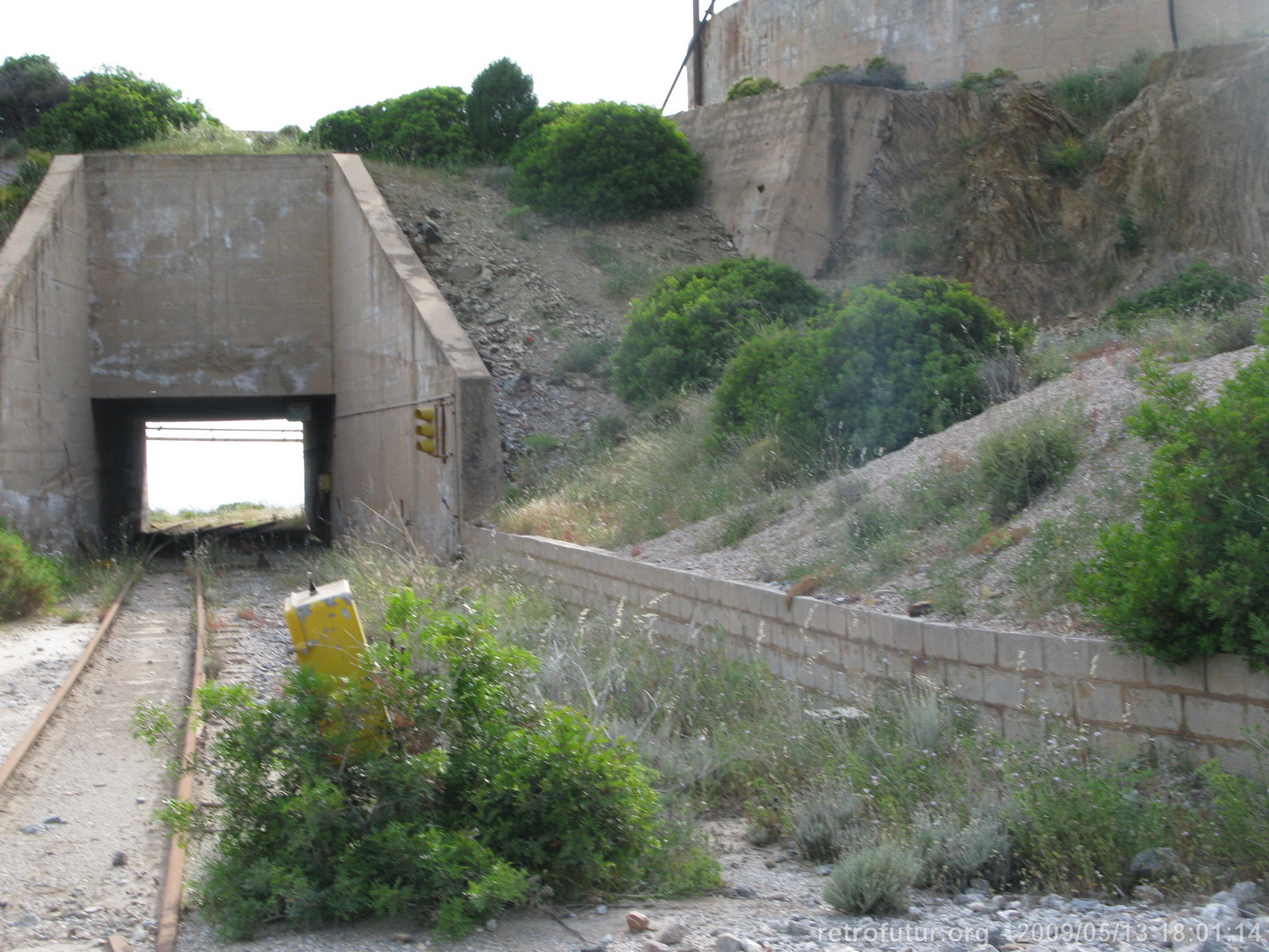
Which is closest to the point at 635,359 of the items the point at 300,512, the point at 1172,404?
the point at 1172,404

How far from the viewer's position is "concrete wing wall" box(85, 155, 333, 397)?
70.3 feet

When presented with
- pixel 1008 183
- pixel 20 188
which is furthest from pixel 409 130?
pixel 1008 183

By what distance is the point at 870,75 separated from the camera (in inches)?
1095

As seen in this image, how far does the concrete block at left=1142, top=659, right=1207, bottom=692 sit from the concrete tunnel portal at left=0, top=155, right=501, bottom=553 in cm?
1415

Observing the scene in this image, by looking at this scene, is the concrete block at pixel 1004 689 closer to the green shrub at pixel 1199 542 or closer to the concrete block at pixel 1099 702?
the concrete block at pixel 1099 702

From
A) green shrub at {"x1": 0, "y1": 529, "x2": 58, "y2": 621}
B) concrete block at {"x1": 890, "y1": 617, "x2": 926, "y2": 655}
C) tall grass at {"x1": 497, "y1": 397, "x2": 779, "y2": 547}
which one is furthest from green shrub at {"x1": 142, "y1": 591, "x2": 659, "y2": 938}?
green shrub at {"x1": 0, "y1": 529, "x2": 58, "y2": 621}

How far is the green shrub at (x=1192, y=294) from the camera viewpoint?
15.8 m

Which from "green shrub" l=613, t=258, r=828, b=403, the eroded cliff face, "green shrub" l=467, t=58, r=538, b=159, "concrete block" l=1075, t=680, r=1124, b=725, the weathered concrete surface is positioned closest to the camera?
"concrete block" l=1075, t=680, r=1124, b=725

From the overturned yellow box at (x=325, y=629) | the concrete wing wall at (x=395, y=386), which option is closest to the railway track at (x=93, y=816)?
the overturned yellow box at (x=325, y=629)

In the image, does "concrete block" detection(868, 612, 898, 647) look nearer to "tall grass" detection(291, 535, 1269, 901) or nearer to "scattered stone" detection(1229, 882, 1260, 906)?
"tall grass" detection(291, 535, 1269, 901)

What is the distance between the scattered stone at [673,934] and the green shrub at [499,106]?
27824 millimetres

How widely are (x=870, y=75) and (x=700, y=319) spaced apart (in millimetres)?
14374

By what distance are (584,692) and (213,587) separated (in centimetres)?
1069

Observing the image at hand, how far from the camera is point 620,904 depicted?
490cm
